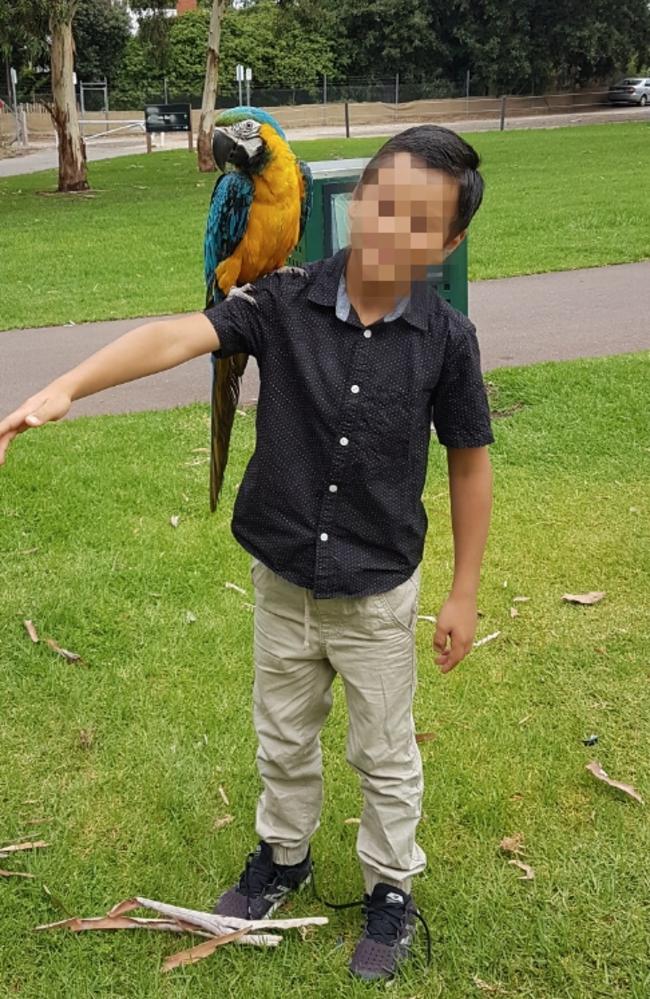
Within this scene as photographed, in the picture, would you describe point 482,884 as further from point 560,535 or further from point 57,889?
point 560,535

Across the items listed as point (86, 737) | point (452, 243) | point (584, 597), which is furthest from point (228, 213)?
point (584, 597)

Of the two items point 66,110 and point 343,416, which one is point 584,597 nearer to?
point 343,416

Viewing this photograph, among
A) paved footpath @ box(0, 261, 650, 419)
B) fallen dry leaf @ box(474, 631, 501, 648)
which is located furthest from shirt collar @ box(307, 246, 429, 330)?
paved footpath @ box(0, 261, 650, 419)

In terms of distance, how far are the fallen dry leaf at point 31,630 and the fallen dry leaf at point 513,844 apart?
1.88 metres

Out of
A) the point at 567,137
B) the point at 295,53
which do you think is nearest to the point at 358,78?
the point at 295,53

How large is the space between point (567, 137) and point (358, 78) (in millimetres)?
22590

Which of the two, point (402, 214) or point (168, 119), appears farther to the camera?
point (168, 119)

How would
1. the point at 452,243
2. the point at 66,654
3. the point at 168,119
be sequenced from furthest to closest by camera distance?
the point at 168,119 → the point at 66,654 → the point at 452,243

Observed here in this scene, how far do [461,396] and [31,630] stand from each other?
228cm

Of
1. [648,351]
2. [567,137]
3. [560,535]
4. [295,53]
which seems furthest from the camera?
[295,53]

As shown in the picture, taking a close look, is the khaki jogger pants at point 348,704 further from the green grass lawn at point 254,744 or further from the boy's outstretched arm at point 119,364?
the boy's outstretched arm at point 119,364

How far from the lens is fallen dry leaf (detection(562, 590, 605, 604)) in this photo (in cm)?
393

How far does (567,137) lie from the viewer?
89.8ft

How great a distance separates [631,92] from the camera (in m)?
45.6
